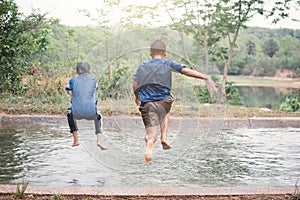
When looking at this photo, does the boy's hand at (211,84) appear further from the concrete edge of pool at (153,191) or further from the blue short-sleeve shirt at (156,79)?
the concrete edge of pool at (153,191)

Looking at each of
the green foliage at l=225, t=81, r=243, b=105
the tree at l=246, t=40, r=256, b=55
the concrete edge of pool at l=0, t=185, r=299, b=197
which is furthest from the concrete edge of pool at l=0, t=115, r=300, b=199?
the tree at l=246, t=40, r=256, b=55

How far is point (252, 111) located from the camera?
40.6 ft

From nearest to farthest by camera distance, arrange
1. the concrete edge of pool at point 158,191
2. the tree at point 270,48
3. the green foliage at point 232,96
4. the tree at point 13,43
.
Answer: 1. the concrete edge of pool at point 158,191
2. the tree at point 13,43
3. the green foliage at point 232,96
4. the tree at point 270,48

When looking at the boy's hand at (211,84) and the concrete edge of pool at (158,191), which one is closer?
the boy's hand at (211,84)

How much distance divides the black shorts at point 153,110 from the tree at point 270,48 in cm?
1825

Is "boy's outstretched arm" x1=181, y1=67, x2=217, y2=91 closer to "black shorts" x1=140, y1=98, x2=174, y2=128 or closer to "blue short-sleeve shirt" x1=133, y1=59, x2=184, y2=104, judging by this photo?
"blue short-sleeve shirt" x1=133, y1=59, x2=184, y2=104

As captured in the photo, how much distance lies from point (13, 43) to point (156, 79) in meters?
7.31

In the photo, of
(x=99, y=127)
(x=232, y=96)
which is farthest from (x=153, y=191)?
(x=232, y=96)

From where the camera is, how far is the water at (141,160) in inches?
206

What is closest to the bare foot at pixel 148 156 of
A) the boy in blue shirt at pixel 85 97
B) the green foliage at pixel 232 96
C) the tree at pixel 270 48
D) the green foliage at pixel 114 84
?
the boy in blue shirt at pixel 85 97

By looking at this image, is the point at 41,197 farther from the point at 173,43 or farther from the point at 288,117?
the point at 288,117

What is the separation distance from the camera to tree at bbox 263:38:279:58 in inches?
883

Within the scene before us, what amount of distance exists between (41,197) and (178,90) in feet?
5.37

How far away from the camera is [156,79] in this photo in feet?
15.1
